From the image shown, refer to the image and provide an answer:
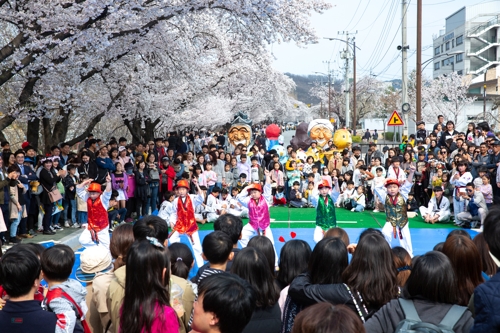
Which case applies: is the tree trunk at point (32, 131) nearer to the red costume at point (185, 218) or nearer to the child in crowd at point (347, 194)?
the red costume at point (185, 218)

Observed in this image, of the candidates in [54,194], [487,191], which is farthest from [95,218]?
[487,191]

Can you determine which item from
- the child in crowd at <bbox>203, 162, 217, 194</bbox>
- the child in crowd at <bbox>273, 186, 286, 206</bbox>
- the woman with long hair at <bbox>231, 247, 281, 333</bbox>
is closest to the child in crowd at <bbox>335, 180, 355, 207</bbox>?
the child in crowd at <bbox>273, 186, 286, 206</bbox>

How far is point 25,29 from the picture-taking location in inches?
377

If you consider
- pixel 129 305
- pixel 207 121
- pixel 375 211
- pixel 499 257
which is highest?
pixel 207 121

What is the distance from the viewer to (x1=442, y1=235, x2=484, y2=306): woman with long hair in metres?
3.83

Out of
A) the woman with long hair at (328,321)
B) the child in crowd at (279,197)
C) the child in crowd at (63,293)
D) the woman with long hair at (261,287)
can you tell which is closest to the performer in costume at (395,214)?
the woman with long hair at (261,287)

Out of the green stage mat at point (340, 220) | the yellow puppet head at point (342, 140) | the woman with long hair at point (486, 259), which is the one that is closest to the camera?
the woman with long hair at point (486, 259)

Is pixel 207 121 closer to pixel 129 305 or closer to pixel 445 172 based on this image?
pixel 445 172

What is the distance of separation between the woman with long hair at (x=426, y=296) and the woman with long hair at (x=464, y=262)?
677mm

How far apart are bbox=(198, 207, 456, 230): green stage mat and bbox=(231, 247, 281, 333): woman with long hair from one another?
9.35m

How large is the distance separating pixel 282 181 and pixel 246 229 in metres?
7.55

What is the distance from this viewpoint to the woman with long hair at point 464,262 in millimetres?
3826

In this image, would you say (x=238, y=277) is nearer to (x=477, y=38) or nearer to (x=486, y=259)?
(x=486, y=259)

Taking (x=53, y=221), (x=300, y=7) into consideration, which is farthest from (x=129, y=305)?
(x=300, y=7)
